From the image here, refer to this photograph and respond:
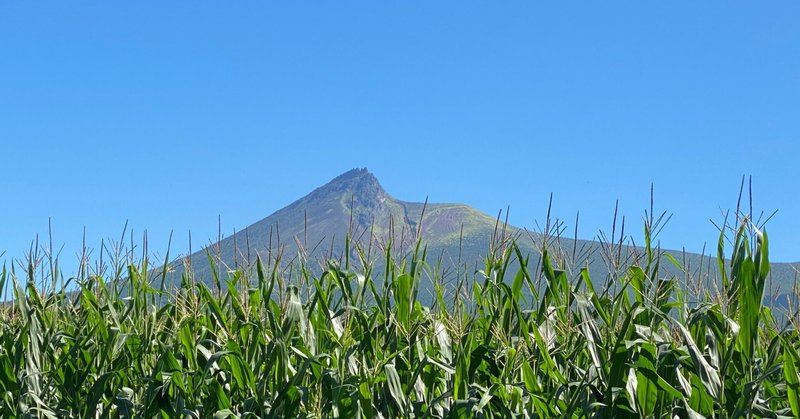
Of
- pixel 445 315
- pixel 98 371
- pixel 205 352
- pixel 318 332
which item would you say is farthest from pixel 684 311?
pixel 98 371

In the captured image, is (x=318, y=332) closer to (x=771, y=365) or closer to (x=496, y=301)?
(x=496, y=301)

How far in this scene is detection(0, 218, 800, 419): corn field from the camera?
4746 millimetres

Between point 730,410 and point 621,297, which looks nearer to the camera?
point 730,410

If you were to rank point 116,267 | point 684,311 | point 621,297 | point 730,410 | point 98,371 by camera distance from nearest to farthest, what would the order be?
point 730,410 < point 621,297 < point 684,311 < point 98,371 < point 116,267

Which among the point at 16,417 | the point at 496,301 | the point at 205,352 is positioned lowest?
the point at 16,417

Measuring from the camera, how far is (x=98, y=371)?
6.44 metres

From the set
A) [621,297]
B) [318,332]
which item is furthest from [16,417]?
[621,297]

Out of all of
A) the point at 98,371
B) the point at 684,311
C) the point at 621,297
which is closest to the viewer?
the point at 621,297

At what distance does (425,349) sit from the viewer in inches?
229

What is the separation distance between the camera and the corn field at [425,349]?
4.75 metres

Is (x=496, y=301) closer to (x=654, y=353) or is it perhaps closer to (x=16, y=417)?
(x=654, y=353)

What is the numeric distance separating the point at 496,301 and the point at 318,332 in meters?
1.12

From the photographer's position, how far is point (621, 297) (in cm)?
502

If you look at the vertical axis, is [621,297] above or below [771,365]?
above
